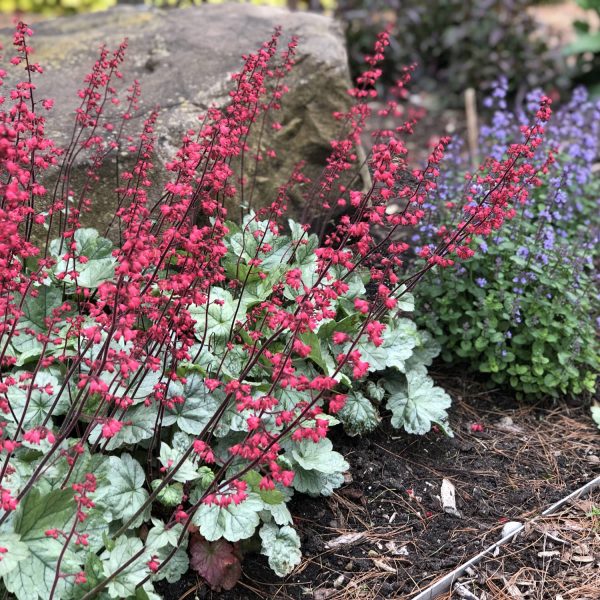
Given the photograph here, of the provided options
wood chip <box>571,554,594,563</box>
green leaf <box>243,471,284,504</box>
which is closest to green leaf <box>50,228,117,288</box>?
green leaf <box>243,471,284,504</box>

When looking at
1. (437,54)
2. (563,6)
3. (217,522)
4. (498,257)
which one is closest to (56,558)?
(217,522)

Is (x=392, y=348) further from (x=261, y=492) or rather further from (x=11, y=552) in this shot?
(x=11, y=552)

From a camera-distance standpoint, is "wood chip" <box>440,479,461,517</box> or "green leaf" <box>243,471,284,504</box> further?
"wood chip" <box>440,479,461,517</box>

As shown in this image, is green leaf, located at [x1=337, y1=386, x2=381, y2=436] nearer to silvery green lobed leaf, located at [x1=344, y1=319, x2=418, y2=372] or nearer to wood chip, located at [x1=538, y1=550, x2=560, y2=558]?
silvery green lobed leaf, located at [x1=344, y1=319, x2=418, y2=372]

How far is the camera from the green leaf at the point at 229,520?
2703 mm

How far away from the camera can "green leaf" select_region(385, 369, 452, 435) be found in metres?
3.44

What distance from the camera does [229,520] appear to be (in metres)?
2.75

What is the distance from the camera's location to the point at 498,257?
3.94 m

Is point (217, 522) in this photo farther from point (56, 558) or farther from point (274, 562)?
point (56, 558)

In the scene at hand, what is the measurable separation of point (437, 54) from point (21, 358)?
6024mm

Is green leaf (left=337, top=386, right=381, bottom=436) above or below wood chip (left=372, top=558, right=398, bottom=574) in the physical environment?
above

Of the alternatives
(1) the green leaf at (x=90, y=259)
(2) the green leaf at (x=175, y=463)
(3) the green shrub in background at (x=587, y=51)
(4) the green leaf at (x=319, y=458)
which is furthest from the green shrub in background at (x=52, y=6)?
(2) the green leaf at (x=175, y=463)

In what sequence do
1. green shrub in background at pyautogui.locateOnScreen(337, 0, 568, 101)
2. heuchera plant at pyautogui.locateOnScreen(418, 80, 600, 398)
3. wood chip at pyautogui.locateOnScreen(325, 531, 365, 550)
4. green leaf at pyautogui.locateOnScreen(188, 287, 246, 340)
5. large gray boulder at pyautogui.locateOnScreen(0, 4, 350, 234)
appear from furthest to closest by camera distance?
green shrub in background at pyautogui.locateOnScreen(337, 0, 568, 101), large gray boulder at pyautogui.locateOnScreen(0, 4, 350, 234), heuchera plant at pyautogui.locateOnScreen(418, 80, 600, 398), green leaf at pyautogui.locateOnScreen(188, 287, 246, 340), wood chip at pyautogui.locateOnScreen(325, 531, 365, 550)

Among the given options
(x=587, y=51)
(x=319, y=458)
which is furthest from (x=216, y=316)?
(x=587, y=51)
